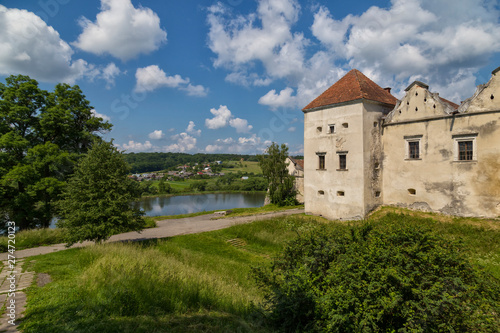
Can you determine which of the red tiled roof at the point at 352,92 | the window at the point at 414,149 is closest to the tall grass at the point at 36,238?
the red tiled roof at the point at 352,92

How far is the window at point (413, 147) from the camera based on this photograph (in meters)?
19.4

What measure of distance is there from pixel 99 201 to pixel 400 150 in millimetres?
21225

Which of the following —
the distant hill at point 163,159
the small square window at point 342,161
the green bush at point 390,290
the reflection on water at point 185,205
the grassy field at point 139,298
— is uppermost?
the distant hill at point 163,159

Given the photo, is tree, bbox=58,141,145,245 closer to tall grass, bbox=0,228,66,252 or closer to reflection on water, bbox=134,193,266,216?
tall grass, bbox=0,228,66,252

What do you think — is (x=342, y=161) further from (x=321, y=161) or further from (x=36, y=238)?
(x=36, y=238)

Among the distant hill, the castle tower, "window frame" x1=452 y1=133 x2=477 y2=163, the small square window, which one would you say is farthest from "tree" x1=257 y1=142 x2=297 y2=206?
the distant hill

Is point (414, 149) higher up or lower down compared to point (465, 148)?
higher up

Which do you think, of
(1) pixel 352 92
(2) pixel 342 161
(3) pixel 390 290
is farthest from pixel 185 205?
(3) pixel 390 290

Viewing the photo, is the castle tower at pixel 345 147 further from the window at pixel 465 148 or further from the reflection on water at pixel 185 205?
the reflection on water at pixel 185 205

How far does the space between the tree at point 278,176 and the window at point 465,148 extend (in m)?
19.6

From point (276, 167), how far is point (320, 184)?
Answer: 43.7ft

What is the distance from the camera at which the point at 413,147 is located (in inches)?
782

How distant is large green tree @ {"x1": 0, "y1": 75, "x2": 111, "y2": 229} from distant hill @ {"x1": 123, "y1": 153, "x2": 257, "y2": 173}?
72622 mm

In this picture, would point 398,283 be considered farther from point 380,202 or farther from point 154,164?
point 154,164
